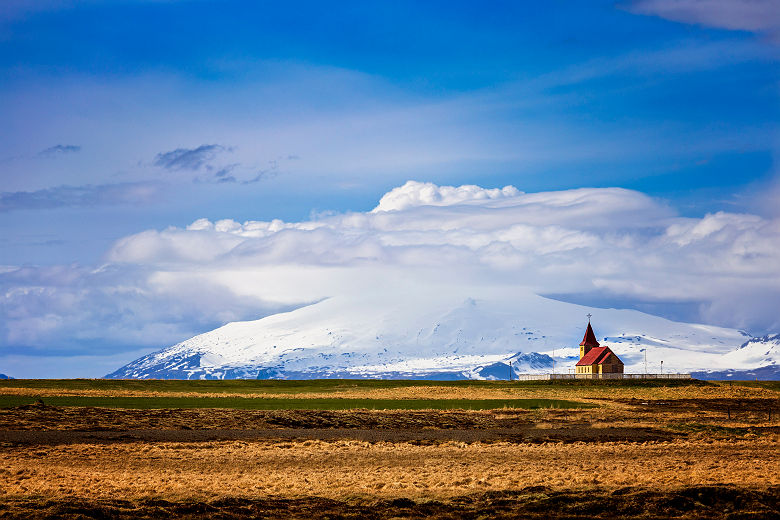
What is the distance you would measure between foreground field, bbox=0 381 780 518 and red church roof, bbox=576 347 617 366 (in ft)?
300

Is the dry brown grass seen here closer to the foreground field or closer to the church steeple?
the foreground field

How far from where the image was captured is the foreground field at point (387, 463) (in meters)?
24.6

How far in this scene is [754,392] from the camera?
10219 cm

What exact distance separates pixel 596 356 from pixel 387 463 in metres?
130

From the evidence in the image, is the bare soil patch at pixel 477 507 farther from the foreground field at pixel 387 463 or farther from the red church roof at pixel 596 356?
the red church roof at pixel 596 356

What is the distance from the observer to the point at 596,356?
160375mm

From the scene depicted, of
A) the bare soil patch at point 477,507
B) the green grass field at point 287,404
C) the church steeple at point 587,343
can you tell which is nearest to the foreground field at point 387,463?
the bare soil patch at point 477,507

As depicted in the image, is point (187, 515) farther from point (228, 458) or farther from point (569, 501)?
point (228, 458)

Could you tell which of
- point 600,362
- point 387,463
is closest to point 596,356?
point 600,362

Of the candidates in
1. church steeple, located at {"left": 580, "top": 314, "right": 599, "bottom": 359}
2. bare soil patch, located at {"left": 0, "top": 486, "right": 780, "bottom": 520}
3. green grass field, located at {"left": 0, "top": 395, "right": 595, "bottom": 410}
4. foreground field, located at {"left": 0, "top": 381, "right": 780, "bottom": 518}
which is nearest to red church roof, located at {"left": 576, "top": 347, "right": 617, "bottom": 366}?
church steeple, located at {"left": 580, "top": 314, "right": 599, "bottom": 359}

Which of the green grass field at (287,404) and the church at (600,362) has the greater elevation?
the church at (600,362)

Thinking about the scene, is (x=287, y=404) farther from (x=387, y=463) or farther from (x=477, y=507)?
(x=477, y=507)

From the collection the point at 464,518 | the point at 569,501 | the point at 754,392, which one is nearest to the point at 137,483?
the point at 464,518

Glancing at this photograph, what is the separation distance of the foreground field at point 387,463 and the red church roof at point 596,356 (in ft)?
300
